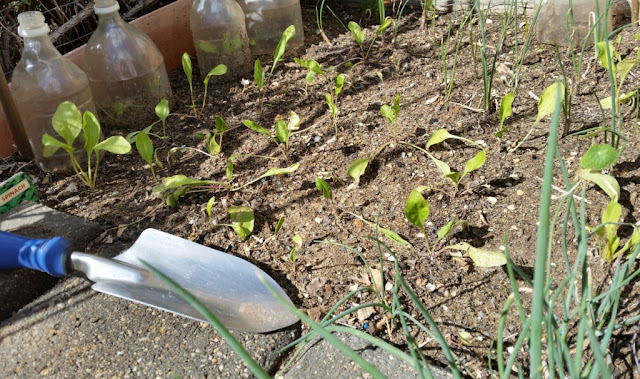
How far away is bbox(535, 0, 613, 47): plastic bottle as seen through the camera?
1956mm

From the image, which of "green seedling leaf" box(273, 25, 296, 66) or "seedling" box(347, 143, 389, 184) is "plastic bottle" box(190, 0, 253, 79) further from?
"seedling" box(347, 143, 389, 184)

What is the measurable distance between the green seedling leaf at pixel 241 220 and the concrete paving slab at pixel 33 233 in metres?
0.30

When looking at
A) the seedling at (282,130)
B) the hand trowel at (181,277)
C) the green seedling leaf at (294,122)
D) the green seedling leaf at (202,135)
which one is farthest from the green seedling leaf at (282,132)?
the hand trowel at (181,277)

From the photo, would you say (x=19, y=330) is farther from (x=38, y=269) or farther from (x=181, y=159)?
(x=181, y=159)

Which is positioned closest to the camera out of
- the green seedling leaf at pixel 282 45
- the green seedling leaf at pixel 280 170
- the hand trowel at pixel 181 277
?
the hand trowel at pixel 181 277

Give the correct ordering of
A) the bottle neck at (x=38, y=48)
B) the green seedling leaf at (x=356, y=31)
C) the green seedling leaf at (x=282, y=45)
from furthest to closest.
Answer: the green seedling leaf at (x=356, y=31), the green seedling leaf at (x=282, y=45), the bottle neck at (x=38, y=48)

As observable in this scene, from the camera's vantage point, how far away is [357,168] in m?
1.51

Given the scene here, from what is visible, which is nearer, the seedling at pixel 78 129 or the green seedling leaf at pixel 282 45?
the seedling at pixel 78 129

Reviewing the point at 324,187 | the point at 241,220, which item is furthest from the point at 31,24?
the point at 324,187

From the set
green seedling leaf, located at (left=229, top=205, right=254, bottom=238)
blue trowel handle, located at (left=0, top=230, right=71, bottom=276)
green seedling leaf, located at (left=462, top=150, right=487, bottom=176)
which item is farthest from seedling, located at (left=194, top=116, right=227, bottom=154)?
green seedling leaf, located at (left=462, top=150, right=487, bottom=176)

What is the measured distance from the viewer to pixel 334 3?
Result: 258 centimetres

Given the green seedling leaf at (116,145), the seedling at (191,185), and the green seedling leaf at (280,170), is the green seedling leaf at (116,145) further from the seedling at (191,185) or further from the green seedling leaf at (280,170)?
the green seedling leaf at (280,170)

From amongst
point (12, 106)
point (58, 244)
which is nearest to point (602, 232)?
point (58, 244)

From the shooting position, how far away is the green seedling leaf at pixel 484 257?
120 cm
